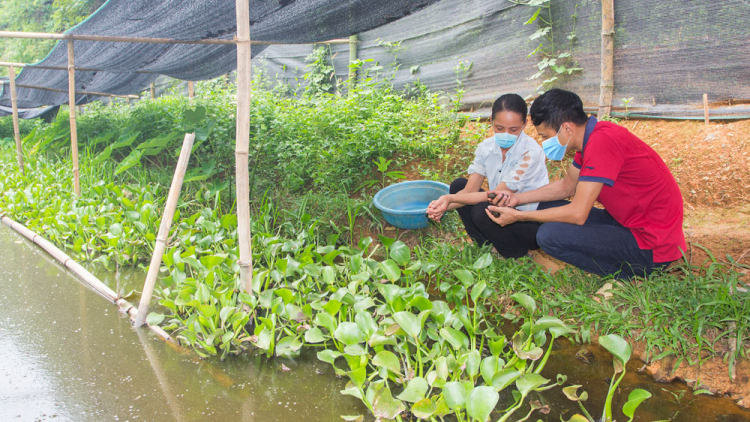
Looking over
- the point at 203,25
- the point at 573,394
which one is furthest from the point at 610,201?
the point at 203,25

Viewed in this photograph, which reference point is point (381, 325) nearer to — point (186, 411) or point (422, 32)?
point (186, 411)

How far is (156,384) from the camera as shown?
1.78 metres

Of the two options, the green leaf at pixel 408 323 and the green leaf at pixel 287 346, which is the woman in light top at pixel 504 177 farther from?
the green leaf at pixel 287 346

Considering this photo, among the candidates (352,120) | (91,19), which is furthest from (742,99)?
(91,19)

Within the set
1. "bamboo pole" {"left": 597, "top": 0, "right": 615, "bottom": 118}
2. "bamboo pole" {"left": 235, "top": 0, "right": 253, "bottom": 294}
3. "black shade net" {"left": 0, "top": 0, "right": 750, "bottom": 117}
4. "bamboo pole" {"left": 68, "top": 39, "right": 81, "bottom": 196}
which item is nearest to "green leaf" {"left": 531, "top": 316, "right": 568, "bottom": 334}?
"bamboo pole" {"left": 235, "top": 0, "right": 253, "bottom": 294}

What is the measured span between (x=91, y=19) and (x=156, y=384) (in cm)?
250

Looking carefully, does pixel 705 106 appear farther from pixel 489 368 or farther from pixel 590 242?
pixel 489 368

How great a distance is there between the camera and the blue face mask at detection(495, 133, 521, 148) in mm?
2324

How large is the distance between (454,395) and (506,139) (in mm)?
1379

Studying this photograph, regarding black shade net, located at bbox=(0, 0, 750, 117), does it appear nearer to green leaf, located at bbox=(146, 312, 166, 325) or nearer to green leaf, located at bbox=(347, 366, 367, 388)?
green leaf, located at bbox=(146, 312, 166, 325)

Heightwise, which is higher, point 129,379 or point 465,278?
point 465,278

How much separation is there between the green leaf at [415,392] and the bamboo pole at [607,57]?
2810mm

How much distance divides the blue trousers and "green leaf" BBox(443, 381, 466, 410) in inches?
39.5

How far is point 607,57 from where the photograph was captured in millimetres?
3379
